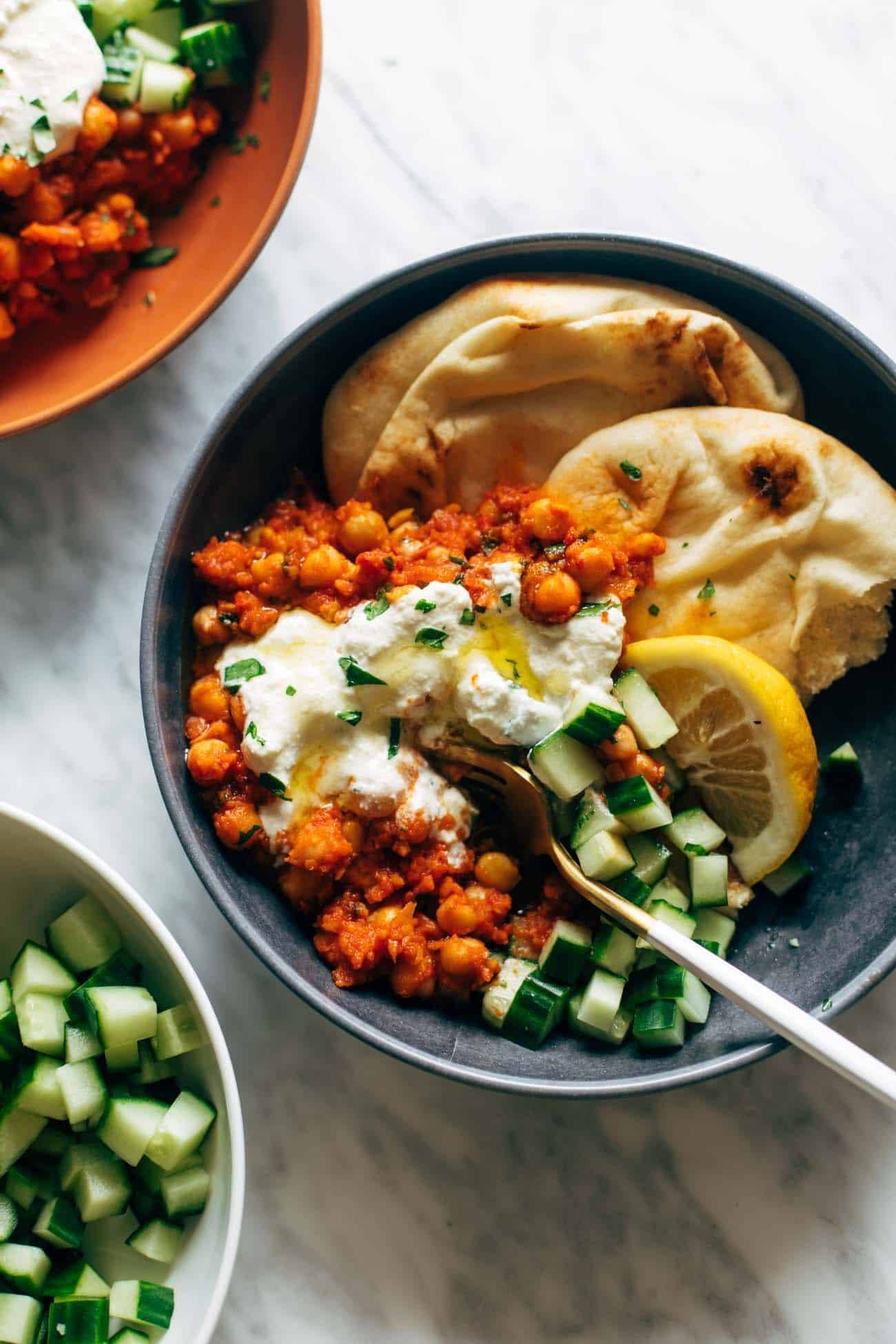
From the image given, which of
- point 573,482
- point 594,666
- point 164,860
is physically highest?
point 573,482

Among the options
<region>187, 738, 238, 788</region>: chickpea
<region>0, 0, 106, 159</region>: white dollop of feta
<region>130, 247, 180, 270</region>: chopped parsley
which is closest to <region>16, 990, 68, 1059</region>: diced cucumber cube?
<region>187, 738, 238, 788</region>: chickpea

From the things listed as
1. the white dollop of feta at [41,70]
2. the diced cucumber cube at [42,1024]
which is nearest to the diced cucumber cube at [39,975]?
the diced cucumber cube at [42,1024]

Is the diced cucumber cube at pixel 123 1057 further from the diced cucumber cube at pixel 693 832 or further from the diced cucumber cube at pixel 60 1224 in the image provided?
the diced cucumber cube at pixel 693 832

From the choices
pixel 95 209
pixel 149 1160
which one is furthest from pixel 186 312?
pixel 149 1160

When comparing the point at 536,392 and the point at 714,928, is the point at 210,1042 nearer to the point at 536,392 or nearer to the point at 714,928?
the point at 714,928

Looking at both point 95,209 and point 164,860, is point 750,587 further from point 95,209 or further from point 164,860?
point 95,209

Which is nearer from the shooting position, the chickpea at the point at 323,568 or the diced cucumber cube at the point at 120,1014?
the diced cucumber cube at the point at 120,1014

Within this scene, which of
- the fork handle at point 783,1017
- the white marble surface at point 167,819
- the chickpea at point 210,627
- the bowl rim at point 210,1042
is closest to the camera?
the fork handle at point 783,1017

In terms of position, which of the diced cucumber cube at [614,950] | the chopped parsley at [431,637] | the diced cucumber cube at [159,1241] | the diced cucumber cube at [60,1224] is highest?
the chopped parsley at [431,637]

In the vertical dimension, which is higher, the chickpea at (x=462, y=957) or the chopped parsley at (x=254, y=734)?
the chopped parsley at (x=254, y=734)
